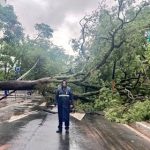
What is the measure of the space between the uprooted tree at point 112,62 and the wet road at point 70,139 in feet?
19.8

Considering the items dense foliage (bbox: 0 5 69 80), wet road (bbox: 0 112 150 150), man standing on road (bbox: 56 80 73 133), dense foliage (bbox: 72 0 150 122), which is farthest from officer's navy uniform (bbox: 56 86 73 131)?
dense foliage (bbox: 0 5 69 80)

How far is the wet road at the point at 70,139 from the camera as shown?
30.2 ft

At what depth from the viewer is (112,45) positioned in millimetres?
20609

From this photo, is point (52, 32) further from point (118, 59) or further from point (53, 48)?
point (118, 59)

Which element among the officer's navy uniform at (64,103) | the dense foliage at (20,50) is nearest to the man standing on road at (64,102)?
the officer's navy uniform at (64,103)

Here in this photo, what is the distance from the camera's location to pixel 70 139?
10.4 m

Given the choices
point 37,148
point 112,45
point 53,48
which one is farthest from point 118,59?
point 53,48

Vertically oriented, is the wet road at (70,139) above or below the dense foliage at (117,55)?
below

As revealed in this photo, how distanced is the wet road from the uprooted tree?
6030mm

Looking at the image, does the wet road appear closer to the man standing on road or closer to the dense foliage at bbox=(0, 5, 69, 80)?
the man standing on road

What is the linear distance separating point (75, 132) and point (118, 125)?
10.2 feet

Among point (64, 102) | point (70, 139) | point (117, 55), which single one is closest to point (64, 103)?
point (64, 102)

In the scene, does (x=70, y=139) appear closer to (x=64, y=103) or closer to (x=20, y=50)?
(x=64, y=103)

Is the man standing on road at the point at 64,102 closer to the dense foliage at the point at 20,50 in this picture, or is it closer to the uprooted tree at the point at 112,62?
the uprooted tree at the point at 112,62
